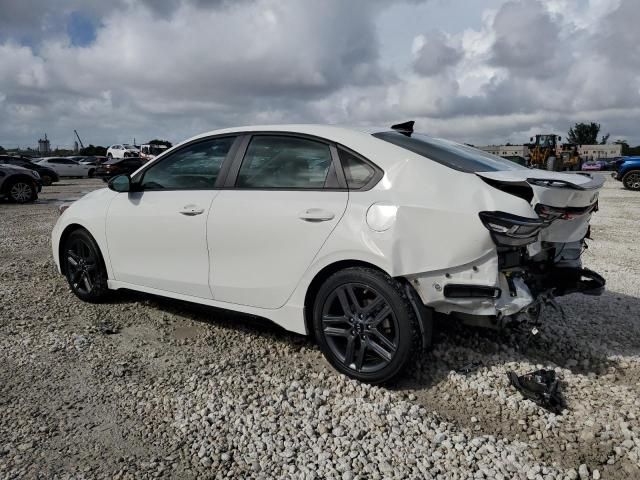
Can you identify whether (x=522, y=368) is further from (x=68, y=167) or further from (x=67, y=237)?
(x=68, y=167)

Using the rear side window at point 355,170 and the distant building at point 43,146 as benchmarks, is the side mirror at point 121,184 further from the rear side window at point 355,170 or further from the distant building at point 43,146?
the distant building at point 43,146

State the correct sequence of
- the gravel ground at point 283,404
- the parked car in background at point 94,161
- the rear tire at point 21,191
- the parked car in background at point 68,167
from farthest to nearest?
1. the parked car in background at point 94,161
2. the parked car in background at point 68,167
3. the rear tire at point 21,191
4. the gravel ground at point 283,404

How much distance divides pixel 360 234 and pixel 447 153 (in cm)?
90

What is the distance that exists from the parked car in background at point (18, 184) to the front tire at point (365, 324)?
14.0 metres

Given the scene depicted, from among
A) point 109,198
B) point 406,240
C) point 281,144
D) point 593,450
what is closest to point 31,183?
point 109,198

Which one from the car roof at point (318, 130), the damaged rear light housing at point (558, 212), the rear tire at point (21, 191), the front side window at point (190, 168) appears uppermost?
the car roof at point (318, 130)

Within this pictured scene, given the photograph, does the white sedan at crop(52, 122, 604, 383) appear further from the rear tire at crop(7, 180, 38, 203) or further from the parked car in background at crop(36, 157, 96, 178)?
the parked car in background at crop(36, 157, 96, 178)

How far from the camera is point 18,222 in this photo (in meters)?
10.6

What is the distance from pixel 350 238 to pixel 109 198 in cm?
252

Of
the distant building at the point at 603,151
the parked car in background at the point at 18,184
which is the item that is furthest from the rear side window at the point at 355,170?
the distant building at the point at 603,151

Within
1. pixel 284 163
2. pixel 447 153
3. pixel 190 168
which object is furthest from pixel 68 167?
pixel 447 153

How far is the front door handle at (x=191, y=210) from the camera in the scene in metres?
3.73

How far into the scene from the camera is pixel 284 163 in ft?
11.6

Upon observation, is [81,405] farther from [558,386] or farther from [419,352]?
[558,386]
